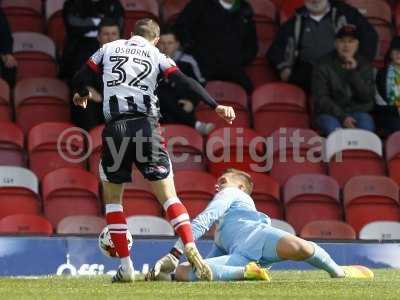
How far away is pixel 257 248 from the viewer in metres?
9.91

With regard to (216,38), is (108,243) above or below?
below

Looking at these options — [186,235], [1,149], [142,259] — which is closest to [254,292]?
[186,235]

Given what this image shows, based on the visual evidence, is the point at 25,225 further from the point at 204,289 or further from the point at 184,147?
the point at 204,289

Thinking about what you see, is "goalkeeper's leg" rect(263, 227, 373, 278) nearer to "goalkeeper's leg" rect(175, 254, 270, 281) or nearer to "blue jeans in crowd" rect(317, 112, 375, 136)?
"goalkeeper's leg" rect(175, 254, 270, 281)

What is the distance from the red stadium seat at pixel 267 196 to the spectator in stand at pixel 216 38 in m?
1.69

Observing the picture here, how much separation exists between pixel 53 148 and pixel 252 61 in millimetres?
2948

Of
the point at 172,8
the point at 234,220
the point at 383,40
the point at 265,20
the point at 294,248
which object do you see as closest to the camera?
the point at 294,248

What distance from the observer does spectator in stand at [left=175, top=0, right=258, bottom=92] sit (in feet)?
49.1

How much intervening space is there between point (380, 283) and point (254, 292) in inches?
47.9

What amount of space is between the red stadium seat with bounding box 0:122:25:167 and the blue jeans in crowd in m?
3.19

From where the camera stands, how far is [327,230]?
43.3 ft

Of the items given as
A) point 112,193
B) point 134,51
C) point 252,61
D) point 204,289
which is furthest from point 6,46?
point 204,289

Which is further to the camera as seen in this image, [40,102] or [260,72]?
[260,72]

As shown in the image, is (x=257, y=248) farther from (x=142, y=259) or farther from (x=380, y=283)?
(x=142, y=259)
